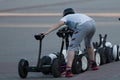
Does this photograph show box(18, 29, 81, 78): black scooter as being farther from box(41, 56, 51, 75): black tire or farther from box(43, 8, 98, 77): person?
box(43, 8, 98, 77): person

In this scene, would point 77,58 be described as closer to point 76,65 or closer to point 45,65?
point 76,65

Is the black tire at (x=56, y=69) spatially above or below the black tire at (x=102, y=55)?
below

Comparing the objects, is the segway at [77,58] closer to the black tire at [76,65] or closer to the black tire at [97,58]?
the black tire at [76,65]

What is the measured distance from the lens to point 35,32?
1962 cm

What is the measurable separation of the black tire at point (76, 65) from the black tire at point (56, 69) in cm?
37

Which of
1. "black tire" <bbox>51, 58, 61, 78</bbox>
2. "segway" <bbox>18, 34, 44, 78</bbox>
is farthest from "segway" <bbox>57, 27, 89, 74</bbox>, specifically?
"segway" <bbox>18, 34, 44, 78</bbox>

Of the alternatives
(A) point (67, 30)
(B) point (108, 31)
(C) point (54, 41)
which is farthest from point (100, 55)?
(B) point (108, 31)

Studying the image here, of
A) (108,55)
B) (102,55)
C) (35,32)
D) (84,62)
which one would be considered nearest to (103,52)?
(102,55)

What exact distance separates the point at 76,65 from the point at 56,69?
51 centimetres

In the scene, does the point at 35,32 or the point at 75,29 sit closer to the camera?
the point at 75,29

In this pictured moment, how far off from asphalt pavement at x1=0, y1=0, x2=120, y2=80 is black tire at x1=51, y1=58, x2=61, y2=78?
13 cm

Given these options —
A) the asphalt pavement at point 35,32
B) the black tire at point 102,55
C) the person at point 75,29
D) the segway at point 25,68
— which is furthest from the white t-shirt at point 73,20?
the black tire at point 102,55

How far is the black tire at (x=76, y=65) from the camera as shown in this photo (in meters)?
10.6

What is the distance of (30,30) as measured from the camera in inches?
801
